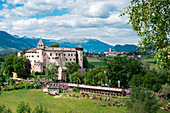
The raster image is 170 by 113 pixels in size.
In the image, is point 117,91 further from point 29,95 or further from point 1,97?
point 1,97

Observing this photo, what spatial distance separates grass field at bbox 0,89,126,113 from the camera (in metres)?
38.5

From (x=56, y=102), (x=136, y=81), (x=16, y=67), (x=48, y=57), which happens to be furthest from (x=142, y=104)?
(x=48, y=57)

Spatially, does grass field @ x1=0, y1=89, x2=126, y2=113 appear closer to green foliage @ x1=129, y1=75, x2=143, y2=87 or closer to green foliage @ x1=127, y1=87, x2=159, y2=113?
green foliage @ x1=129, y1=75, x2=143, y2=87

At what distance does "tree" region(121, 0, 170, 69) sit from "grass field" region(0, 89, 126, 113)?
29268 millimetres

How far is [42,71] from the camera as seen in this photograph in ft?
273

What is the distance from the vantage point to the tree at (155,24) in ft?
33.8

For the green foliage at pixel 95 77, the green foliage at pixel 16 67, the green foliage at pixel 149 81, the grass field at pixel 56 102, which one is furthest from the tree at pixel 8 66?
the green foliage at pixel 149 81

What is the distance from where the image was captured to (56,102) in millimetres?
44156

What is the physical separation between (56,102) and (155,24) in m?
37.9

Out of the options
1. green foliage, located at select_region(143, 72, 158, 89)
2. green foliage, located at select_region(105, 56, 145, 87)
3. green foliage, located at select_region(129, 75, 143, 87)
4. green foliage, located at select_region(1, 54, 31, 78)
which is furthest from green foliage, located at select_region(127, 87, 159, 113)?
green foliage, located at select_region(1, 54, 31, 78)

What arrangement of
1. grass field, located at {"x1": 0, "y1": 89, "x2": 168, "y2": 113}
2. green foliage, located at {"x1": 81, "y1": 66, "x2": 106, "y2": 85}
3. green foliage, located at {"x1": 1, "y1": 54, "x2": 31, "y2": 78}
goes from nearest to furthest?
1. grass field, located at {"x1": 0, "y1": 89, "x2": 168, "y2": 113}
2. green foliage, located at {"x1": 81, "y1": 66, "x2": 106, "y2": 85}
3. green foliage, located at {"x1": 1, "y1": 54, "x2": 31, "y2": 78}

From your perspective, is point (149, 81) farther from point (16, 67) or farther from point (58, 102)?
point (16, 67)

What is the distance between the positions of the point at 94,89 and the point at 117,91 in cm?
777

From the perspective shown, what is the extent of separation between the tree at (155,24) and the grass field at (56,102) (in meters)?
29.3
